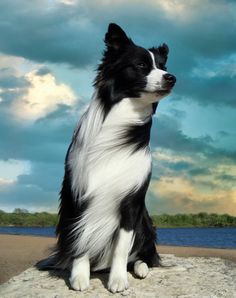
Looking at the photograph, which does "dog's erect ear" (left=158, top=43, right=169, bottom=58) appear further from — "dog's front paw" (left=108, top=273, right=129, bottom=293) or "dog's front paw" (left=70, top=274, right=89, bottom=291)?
"dog's front paw" (left=70, top=274, right=89, bottom=291)

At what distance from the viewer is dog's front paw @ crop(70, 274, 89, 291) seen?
514 centimetres

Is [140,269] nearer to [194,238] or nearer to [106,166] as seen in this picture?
[106,166]

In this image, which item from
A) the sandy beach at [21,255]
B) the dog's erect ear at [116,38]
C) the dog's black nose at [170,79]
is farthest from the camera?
the sandy beach at [21,255]

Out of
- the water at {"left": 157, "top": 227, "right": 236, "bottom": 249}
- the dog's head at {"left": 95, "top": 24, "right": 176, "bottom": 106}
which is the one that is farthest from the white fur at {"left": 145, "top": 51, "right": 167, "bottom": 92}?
the water at {"left": 157, "top": 227, "right": 236, "bottom": 249}

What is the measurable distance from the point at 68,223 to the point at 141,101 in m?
1.35

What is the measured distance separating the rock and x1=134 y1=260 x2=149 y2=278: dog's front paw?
0.06 m

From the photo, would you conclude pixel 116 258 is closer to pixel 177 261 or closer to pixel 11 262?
pixel 177 261

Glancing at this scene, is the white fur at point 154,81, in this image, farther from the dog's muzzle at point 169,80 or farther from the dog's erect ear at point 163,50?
the dog's erect ear at point 163,50

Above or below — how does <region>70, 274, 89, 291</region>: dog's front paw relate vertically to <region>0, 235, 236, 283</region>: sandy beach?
above

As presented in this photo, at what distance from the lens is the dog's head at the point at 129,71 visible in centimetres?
464

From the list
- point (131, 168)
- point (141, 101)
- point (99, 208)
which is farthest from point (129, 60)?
point (99, 208)

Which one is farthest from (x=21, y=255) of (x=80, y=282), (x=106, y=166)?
(x=106, y=166)

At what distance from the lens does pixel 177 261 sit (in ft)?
21.9

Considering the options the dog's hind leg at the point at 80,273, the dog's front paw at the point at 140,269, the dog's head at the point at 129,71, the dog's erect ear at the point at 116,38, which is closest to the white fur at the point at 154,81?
the dog's head at the point at 129,71
